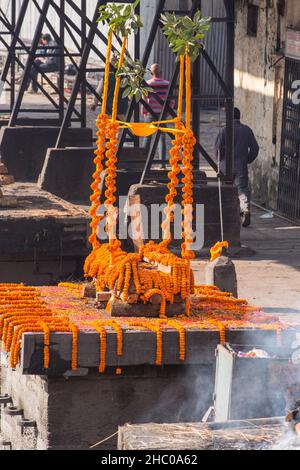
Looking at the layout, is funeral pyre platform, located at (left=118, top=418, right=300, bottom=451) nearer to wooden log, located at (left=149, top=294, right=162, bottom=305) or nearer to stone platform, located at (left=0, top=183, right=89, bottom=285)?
wooden log, located at (left=149, top=294, right=162, bottom=305)

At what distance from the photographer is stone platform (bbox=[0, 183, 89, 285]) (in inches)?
653

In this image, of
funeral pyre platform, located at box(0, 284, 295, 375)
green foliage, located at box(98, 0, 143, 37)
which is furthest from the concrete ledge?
funeral pyre platform, located at box(0, 284, 295, 375)

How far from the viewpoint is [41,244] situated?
16.6 metres

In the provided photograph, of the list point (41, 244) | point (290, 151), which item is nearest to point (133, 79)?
point (41, 244)

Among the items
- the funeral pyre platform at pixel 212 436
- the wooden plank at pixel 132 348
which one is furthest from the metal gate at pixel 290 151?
the funeral pyre platform at pixel 212 436

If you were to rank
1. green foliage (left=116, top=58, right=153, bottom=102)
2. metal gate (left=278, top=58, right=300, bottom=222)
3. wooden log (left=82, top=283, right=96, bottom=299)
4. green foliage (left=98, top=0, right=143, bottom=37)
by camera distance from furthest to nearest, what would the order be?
metal gate (left=278, top=58, right=300, bottom=222) < green foliage (left=116, top=58, right=153, bottom=102) < wooden log (left=82, top=283, right=96, bottom=299) < green foliage (left=98, top=0, right=143, bottom=37)

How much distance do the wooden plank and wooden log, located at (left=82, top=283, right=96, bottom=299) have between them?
145 cm

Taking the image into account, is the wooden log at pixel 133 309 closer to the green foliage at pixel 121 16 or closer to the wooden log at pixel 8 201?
the green foliage at pixel 121 16

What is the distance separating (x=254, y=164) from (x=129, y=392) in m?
12.5

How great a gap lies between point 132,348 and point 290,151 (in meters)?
10.7

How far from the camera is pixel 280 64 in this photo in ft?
73.8

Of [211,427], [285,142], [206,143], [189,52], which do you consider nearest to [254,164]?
[285,142]

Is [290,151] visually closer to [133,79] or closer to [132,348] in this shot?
[133,79]
